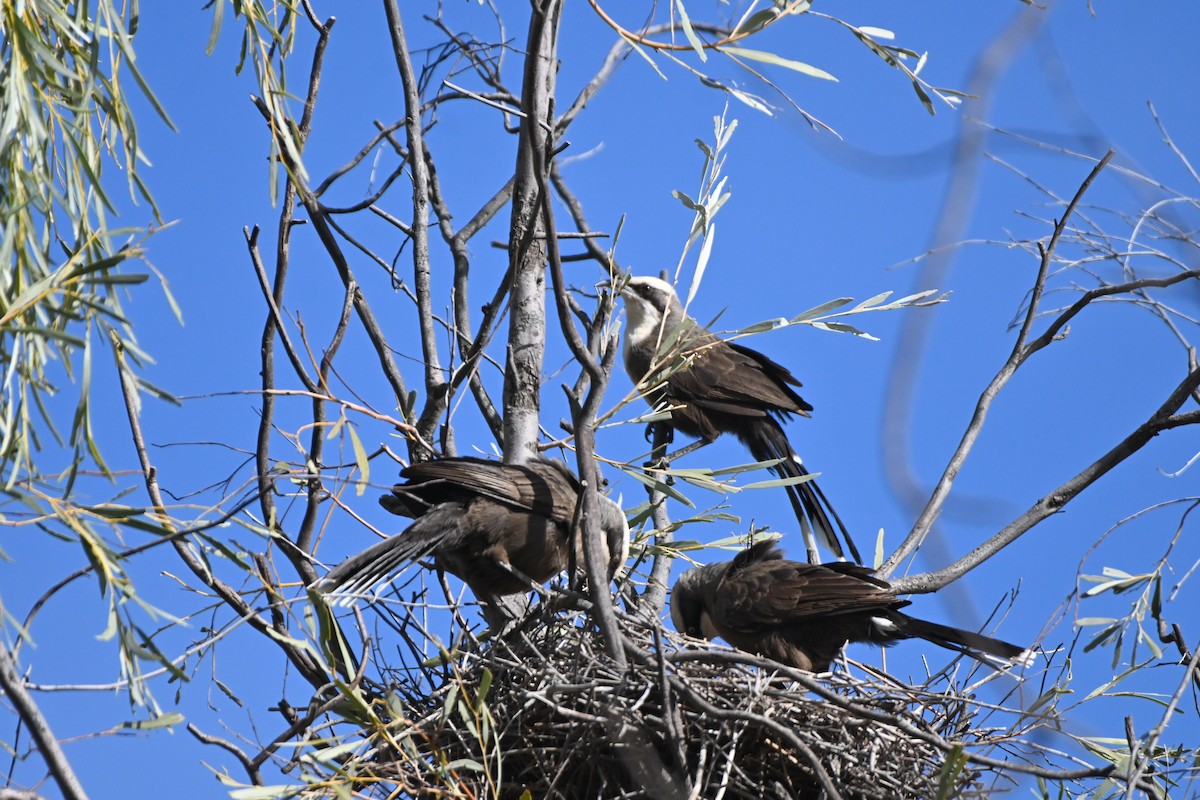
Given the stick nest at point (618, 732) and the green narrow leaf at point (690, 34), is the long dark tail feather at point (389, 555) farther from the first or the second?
the green narrow leaf at point (690, 34)

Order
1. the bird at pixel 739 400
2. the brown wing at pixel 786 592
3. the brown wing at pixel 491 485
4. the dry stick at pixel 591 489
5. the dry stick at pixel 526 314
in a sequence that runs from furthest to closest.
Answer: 1. the bird at pixel 739 400
2. the brown wing at pixel 786 592
3. the dry stick at pixel 526 314
4. the brown wing at pixel 491 485
5. the dry stick at pixel 591 489

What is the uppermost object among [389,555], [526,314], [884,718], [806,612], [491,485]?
[526,314]

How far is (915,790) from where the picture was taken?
10.7 feet

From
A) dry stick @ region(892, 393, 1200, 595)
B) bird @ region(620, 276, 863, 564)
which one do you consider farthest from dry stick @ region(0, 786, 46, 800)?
bird @ region(620, 276, 863, 564)

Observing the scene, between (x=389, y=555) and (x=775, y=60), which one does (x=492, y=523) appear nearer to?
(x=389, y=555)

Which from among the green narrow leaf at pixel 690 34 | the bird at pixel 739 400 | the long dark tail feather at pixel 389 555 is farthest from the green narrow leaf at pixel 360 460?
the bird at pixel 739 400

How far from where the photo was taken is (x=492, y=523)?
3.97m

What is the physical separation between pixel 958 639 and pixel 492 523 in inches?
76.5

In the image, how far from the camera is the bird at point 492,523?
3816 mm

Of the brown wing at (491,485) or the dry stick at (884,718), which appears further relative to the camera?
the brown wing at (491,485)

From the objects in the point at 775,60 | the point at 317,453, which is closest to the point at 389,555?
the point at 317,453

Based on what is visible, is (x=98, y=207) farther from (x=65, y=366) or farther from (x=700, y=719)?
(x=700, y=719)

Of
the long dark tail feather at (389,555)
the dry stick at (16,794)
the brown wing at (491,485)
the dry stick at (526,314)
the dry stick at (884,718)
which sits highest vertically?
the dry stick at (526,314)

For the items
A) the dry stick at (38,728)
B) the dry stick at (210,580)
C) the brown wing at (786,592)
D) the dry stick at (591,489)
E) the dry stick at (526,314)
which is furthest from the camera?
the brown wing at (786,592)
